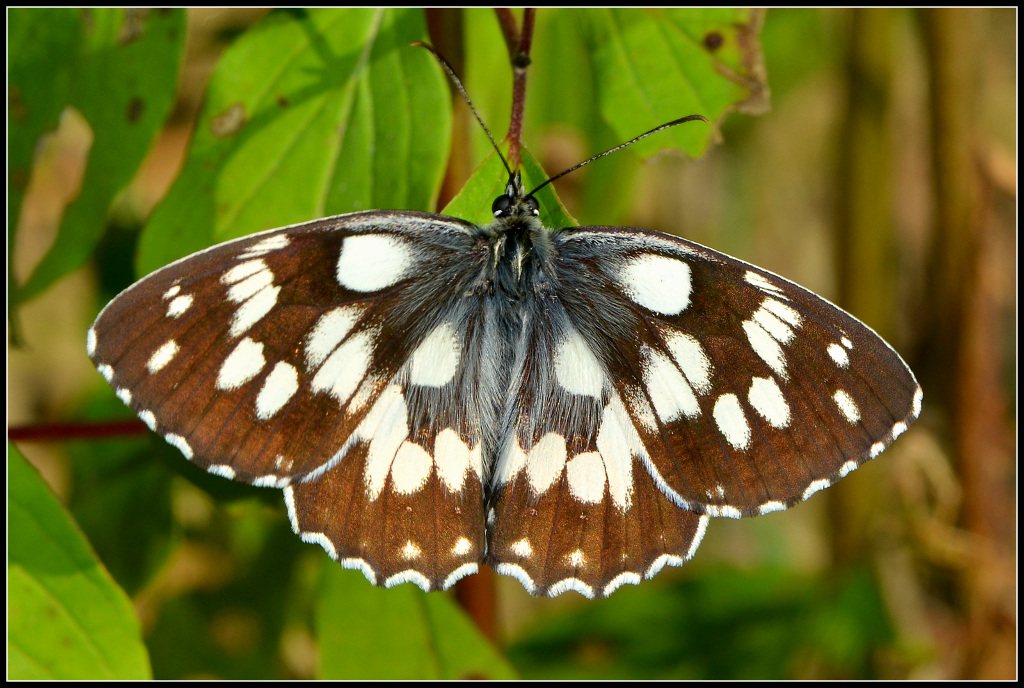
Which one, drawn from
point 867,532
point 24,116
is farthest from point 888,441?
point 24,116

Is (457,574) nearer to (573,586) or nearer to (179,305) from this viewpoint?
(573,586)

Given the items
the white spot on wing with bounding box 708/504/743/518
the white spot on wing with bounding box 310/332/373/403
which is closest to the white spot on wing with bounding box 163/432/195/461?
the white spot on wing with bounding box 310/332/373/403

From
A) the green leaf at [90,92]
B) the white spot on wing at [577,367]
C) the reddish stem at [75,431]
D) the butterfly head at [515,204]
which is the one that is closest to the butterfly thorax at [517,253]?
the butterfly head at [515,204]

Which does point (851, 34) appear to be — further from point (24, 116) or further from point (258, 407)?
point (24, 116)

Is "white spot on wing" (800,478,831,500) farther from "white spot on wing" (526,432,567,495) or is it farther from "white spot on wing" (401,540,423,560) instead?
"white spot on wing" (401,540,423,560)

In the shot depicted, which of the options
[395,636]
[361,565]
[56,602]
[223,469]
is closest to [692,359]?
[361,565]

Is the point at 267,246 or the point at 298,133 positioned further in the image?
the point at 298,133
